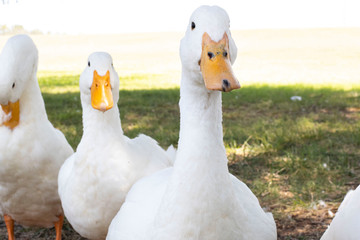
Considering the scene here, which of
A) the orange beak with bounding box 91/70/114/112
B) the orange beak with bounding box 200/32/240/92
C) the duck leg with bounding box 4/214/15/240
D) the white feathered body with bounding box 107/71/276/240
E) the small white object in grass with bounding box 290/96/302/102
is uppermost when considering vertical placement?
the orange beak with bounding box 200/32/240/92

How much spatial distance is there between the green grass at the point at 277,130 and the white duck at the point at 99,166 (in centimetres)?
145

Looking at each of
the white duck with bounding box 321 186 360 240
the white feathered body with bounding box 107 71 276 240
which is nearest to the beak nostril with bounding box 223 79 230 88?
the white feathered body with bounding box 107 71 276 240

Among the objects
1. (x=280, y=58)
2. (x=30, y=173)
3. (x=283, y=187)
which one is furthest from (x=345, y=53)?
(x=30, y=173)

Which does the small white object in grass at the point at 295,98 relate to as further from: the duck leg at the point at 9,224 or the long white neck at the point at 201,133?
the long white neck at the point at 201,133

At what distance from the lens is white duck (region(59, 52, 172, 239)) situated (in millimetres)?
2918

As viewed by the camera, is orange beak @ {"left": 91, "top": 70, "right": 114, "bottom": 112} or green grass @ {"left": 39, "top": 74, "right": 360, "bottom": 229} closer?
orange beak @ {"left": 91, "top": 70, "right": 114, "bottom": 112}

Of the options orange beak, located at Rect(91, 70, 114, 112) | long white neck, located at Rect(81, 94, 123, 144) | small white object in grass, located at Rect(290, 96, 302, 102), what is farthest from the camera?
small white object in grass, located at Rect(290, 96, 302, 102)

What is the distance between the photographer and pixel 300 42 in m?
27.0

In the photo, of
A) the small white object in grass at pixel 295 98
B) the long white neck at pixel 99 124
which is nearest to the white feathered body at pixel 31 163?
the long white neck at pixel 99 124

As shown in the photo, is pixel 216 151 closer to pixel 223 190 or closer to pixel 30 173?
pixel 223 190

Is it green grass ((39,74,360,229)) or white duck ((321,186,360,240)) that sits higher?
white duck ((321,186,360,240))

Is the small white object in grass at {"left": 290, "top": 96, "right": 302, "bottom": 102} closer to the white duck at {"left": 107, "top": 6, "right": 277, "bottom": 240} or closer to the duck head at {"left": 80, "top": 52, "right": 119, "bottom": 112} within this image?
the duck head at {"left": 80, "top": 52, "right": 119, "bottom": 112}

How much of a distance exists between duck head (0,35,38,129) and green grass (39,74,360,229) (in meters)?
2.02

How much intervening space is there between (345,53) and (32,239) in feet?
62.9
